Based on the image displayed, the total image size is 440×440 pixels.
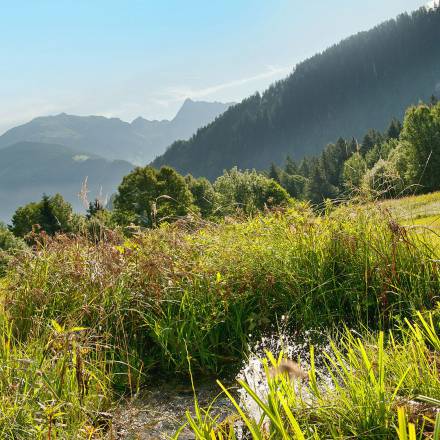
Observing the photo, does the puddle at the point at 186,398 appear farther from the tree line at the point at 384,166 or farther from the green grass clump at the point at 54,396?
the tree line at the point at 384,166

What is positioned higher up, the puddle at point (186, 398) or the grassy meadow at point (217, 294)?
the grassy meadow at point (217, 294)

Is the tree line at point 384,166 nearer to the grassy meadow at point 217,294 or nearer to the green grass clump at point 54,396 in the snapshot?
the grassy meadow at point 217,294

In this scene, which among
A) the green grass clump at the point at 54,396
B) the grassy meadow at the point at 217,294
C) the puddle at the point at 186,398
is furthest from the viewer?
the grassy meadow at the point at 217,294

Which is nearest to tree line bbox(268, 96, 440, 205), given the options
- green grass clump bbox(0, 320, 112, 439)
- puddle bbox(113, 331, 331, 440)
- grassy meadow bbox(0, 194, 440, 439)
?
grassy meadow bbox(0, 194, 440, 439)

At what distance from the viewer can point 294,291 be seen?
4.47 meters

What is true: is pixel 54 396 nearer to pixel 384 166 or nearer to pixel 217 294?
pixel 217 294

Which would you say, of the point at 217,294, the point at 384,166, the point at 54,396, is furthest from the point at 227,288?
the point at 384,166

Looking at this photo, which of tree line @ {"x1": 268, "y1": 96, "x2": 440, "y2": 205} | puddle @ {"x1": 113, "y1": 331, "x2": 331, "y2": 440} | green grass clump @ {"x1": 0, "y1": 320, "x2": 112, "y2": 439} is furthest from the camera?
tree line @ {"x1": 268, "y1": 96, "x2": 440, "y2": 205}

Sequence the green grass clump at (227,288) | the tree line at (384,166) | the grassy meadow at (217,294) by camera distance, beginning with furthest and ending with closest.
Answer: the tree line at (384,166) → the green grass clump at (227,288) → the grassy meadow at (217,294)

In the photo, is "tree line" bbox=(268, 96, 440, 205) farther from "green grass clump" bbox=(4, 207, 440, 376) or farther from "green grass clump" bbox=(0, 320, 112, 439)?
"green grass clump" bbox=(0, 320, 112, 439)

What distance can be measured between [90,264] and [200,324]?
5.12 feet

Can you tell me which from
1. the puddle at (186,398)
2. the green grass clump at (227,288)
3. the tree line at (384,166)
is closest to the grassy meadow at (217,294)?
the green grass clump at (227,288)

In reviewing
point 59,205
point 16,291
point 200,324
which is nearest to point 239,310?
point 200,324

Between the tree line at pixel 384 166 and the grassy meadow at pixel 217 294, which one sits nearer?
the grassy meadow at pixel 217 294
